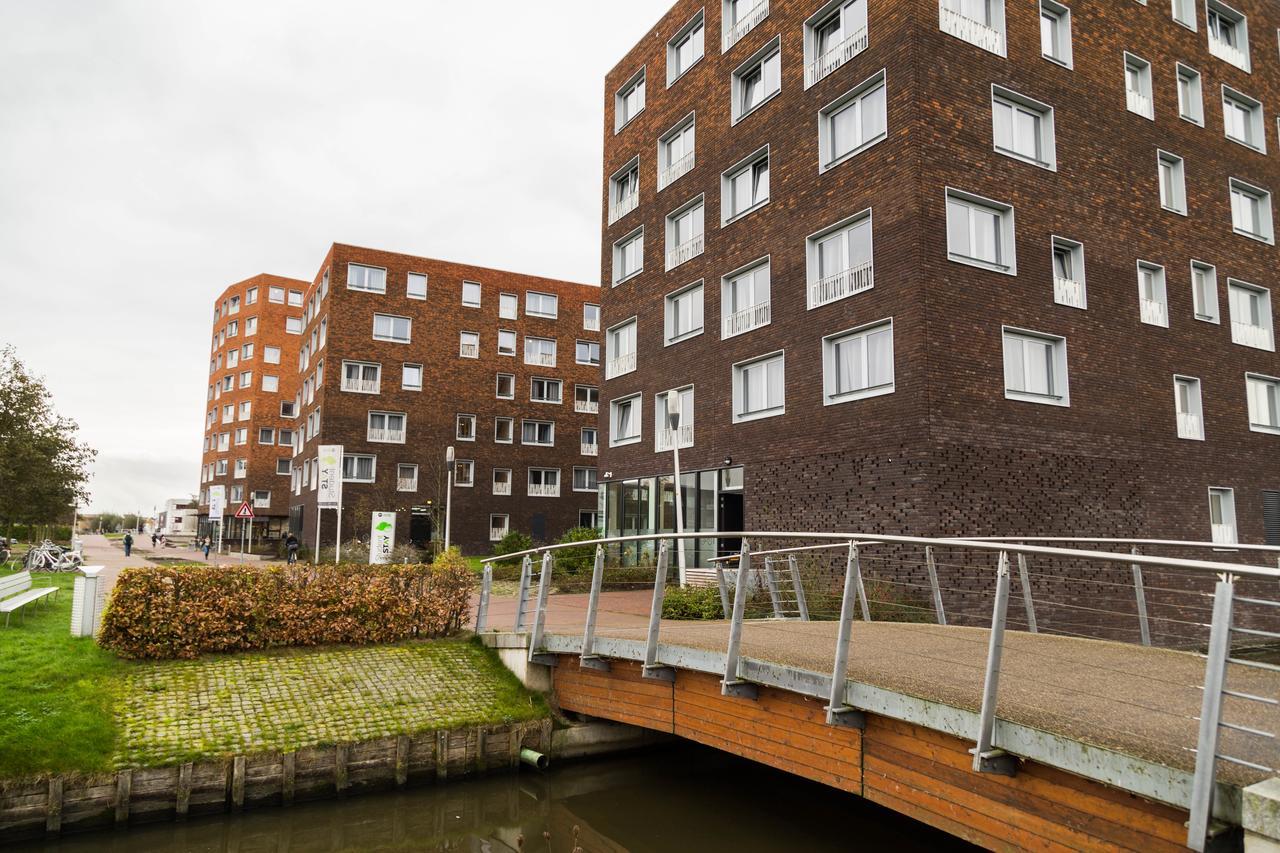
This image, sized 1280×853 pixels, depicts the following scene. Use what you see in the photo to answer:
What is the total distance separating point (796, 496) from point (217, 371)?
224ft

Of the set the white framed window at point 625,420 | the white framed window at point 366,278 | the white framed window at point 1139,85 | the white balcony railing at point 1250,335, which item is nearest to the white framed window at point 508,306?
the white framed window at point 366,278

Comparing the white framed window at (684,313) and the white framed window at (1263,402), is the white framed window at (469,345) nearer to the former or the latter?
the white framed window at (684,313)

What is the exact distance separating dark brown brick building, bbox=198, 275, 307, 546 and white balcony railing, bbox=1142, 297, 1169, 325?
181 ft

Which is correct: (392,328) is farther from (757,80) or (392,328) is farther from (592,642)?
(592,642)

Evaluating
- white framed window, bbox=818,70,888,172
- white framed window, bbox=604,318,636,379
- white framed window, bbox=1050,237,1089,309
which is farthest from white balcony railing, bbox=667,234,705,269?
white framed window, bbox=1050,237,1089,309

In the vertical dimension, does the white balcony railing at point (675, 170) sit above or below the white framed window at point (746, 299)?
above

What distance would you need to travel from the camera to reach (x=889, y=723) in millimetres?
6523

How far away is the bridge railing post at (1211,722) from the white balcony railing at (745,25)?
20883 millimetres

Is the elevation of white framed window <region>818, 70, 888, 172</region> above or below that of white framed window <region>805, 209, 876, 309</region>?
above

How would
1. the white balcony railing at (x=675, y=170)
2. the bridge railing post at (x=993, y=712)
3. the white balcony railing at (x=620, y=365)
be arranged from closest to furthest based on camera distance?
the bridge railing post at (x=993, y=712) < the white balcony railing at (x=675, y=170) < the white balcony railing at (x=620, y=365)

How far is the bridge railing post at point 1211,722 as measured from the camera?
13.9 ft

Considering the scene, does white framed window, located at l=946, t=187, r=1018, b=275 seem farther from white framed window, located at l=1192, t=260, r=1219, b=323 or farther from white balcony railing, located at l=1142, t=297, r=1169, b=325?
white framed window, located at l=1192, t=260, r=1219, b=323

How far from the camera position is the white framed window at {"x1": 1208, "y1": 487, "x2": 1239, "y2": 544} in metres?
20.4

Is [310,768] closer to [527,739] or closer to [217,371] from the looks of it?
[527,739]
